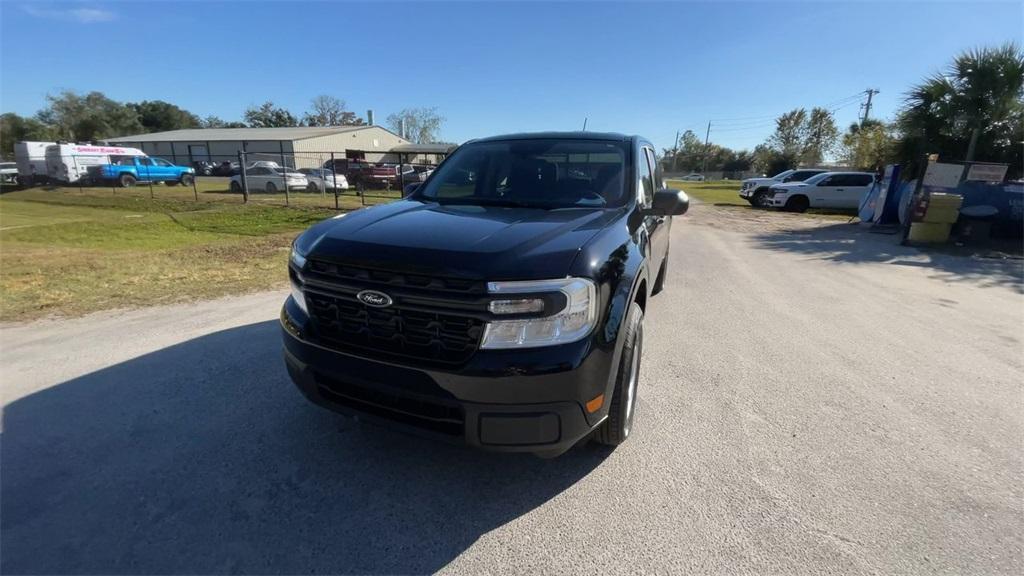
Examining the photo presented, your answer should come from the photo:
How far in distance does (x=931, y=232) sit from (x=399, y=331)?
13.1 meters

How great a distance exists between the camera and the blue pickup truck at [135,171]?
24906mm

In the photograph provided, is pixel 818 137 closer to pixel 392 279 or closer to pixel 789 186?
pixel 789 186

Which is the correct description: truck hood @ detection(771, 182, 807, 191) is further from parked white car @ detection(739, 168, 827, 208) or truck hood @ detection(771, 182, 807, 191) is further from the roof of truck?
the roof of truck

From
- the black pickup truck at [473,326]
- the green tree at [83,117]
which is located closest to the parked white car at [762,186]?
the black pickup truck at [473,326]

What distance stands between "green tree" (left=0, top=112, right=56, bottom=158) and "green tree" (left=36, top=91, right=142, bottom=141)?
1592 millimetres

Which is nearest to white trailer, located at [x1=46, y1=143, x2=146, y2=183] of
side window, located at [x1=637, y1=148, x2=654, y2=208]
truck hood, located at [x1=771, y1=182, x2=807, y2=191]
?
side window, located at [x1=637, y1=148, x2=654, y2=208]

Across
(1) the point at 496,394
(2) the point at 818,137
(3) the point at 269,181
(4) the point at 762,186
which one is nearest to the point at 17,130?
(3) the point at 269,181

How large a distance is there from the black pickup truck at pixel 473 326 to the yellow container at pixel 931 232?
38.3 ft

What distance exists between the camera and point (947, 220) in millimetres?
10352

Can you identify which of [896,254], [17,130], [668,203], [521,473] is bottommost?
[521,473]

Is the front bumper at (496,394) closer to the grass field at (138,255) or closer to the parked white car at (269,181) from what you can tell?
the grass field at (138,255)

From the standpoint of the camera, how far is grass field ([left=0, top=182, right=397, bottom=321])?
5594mm

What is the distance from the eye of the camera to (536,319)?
201 cm

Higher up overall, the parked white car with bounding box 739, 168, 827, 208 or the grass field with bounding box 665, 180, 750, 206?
the parked white car with bounding box 739, 168, 827, 208
